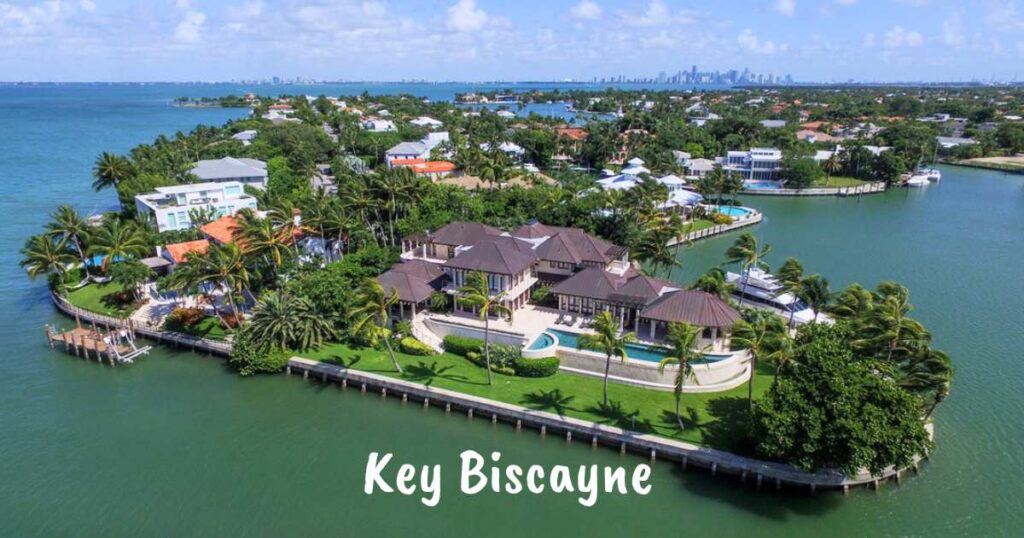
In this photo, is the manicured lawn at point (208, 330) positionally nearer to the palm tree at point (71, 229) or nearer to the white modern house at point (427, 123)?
the palm tree at point (71, 229)

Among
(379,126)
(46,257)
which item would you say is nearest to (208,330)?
(46,257)

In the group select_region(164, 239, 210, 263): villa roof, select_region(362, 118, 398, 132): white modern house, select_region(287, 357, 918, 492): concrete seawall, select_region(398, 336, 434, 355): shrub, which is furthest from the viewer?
select_region(362, 118, 398, 132): white modern house

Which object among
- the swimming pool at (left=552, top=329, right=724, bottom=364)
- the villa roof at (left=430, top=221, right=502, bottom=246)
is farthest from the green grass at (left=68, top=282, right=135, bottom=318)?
the swimming pool at (left=552, top=329, right=724, bottom=364)

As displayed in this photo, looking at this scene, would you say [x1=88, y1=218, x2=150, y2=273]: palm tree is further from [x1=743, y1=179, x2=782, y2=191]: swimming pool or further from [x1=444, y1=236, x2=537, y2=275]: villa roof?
[x1=743, y1=179, x2=782, y2=191]: swimming pool

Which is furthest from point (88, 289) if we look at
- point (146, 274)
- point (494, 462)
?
point (494, 462)

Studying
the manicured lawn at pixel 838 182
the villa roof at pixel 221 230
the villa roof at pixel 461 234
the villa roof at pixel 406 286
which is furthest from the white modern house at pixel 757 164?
the villa roof at pixel 221 230
